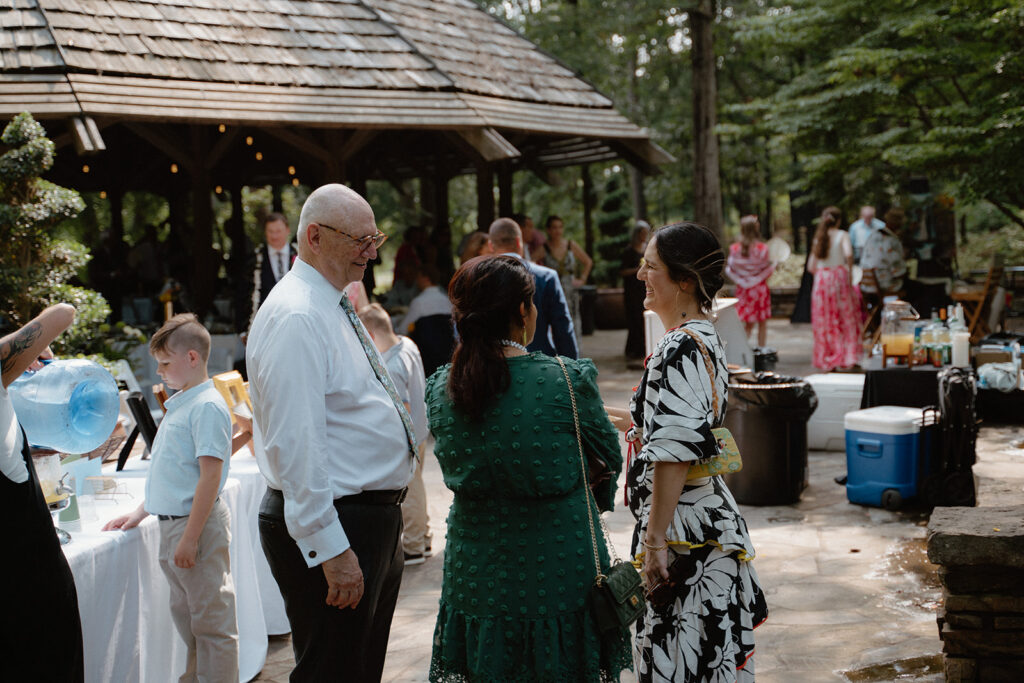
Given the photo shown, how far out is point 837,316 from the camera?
11664mm

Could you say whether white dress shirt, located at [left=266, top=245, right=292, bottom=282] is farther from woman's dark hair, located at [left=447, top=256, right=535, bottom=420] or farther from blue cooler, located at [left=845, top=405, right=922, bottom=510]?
woman's dark hair, located at [left=447, top=256, right=535, bottom=420]

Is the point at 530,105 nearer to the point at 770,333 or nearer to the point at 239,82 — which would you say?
the point at 239,82

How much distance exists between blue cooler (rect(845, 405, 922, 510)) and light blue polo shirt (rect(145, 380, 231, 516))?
4.51 metres

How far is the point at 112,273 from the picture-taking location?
16938 mm

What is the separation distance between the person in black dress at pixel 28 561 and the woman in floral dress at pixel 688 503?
65.3 inches

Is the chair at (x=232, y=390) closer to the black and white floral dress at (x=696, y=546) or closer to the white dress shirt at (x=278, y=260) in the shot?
the black and white floral dress at (x=696, y=546)

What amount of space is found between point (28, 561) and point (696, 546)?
6.06 feet

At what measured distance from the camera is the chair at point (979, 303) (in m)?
12.4

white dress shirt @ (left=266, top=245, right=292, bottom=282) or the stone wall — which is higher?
white dress shirt @ (left=266, top=245, right=292, bottom=282)

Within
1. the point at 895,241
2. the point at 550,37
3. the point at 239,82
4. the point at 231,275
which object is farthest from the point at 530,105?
the point at 550,37

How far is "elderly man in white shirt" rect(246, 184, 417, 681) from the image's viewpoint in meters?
2.64

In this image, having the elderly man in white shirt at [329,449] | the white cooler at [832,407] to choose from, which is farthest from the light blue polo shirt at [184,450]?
the white cooler at [832,407]

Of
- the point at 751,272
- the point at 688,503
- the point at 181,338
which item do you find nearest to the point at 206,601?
the point at 181,338

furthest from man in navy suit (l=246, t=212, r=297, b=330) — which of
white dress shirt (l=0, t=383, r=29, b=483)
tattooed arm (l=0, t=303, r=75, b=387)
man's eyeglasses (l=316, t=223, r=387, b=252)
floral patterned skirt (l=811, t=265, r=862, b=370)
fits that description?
floral patterned skirt (l=811, t=265, r=862, b=370)
